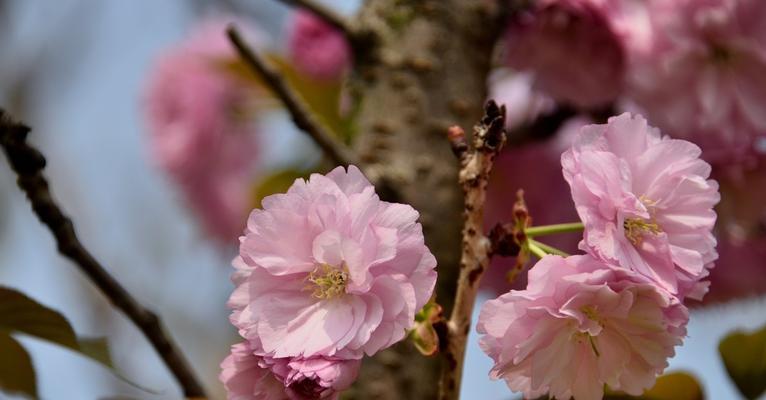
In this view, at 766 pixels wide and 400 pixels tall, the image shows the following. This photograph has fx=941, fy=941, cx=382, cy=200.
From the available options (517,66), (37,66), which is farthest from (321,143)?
(37,66)

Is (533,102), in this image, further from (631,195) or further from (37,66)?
(37,66)

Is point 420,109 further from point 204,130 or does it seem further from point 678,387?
point 204,130

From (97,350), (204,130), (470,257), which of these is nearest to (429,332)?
(470,257)

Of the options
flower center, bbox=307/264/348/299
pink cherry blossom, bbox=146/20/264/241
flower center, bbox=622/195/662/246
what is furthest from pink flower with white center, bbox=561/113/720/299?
pink cherry blossom, bbox=146/20/264/241

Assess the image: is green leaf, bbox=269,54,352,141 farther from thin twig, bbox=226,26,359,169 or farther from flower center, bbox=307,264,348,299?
flower center, bbox=307,264,348,299

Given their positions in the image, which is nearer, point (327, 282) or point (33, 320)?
point (327, 282)

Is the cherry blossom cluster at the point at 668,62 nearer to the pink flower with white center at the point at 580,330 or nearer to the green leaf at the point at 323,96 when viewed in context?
the green leaf at the point at 323,96

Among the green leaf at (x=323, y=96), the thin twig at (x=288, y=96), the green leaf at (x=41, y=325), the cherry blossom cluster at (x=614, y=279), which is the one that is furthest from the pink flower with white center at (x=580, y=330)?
the green leaf at (x=323, y=96)

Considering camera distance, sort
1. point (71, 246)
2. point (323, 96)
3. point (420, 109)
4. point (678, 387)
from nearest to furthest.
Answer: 1. point (71, 246)
2. point (678, 387)
3. point (420, 109)
4. point (323, 96)
